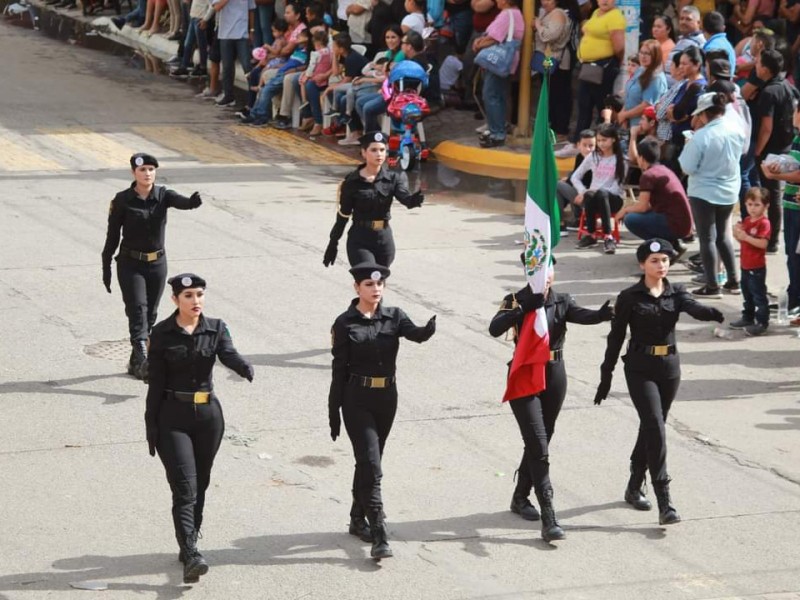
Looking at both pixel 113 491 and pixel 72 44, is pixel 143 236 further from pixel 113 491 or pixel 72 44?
pixel 72 44

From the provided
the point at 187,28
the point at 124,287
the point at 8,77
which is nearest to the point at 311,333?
the point at 124,287

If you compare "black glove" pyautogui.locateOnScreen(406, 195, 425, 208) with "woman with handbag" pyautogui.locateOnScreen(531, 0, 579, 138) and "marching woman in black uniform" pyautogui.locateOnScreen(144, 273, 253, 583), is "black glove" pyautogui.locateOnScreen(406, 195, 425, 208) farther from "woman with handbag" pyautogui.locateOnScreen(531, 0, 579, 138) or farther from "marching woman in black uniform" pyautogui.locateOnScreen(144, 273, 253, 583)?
"woman with handbag" pyautogui.locateOnScreen(531, 0, 579, 138)

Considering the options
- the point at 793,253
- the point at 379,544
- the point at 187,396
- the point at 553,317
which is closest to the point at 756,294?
the point at 793,253

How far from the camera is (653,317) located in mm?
8859

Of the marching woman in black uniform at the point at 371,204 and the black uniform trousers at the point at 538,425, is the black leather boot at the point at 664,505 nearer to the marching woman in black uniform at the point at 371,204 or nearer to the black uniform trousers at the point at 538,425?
the black uniform trousers at the point at 538,425

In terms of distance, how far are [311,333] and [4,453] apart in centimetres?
351

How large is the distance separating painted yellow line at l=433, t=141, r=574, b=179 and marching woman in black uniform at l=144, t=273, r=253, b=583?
1132 cm

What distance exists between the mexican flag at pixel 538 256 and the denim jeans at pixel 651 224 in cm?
564

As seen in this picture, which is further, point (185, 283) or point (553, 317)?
point (553, 317)

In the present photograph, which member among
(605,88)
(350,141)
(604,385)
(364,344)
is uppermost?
(605,88)

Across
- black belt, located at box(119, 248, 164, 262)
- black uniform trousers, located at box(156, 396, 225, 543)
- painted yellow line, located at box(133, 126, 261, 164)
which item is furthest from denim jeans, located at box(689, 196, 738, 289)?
painted yellow line, located at box(133, 126, 261, 164)

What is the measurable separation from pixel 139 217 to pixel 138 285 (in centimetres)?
53

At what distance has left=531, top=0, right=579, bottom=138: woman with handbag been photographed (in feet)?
63.6

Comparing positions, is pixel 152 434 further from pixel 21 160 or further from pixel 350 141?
pixel 350 141
